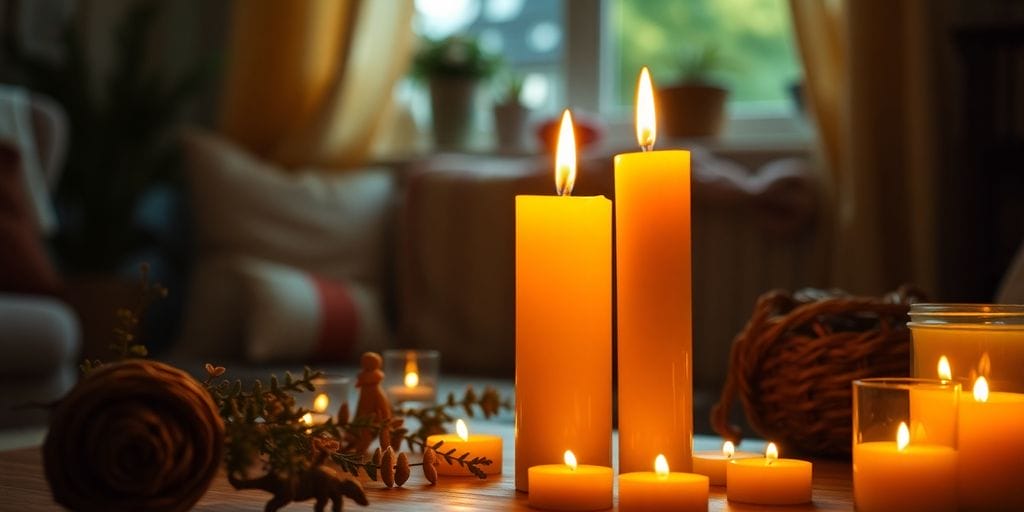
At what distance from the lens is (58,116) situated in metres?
3.06

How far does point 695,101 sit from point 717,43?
38cm

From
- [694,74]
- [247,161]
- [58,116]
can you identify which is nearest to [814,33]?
[694,74]

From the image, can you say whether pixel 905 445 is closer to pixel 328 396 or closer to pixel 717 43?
pixel 328 396

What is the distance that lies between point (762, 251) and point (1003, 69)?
702 mm

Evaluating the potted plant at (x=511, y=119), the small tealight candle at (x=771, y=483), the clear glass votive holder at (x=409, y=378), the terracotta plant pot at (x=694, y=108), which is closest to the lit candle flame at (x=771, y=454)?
the small tealight candle at (x=771, y=483)

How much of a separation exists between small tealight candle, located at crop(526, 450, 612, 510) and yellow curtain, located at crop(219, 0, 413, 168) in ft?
8.99

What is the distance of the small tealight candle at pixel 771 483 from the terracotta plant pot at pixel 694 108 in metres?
2.38

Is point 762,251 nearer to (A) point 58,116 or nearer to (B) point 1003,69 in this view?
(B) point 1003,69

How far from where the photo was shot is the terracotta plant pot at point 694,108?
306 cm

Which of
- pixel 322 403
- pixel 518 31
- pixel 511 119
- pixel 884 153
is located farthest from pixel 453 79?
pixel 322 403

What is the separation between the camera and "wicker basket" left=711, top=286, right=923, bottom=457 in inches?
40.1

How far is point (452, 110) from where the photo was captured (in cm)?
345

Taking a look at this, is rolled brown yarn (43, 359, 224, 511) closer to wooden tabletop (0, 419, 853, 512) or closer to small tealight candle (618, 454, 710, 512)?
wooden tabletop (0, 419, 853, 512)

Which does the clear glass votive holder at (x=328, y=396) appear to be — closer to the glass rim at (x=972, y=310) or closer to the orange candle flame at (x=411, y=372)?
the orange candle flame at (x=411, y=372)
